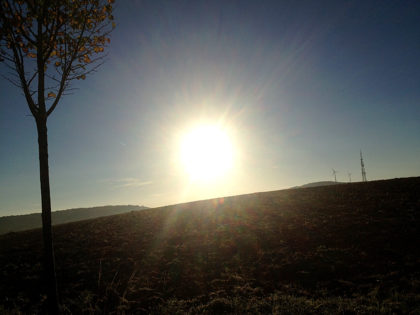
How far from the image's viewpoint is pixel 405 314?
20.1ft

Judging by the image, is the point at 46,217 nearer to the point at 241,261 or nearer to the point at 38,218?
the point at 241,261

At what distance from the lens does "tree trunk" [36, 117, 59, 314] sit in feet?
18.7

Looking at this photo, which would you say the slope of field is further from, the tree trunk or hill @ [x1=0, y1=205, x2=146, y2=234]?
hill @ [x1=0, y1=205, x2=146, y2=234]

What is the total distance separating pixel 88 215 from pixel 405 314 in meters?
142

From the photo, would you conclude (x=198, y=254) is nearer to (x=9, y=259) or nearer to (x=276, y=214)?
(x=276, y=214)

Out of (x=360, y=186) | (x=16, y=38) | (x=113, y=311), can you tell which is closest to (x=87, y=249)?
(x=113, y=311)

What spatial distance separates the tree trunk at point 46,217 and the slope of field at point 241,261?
1333 mm

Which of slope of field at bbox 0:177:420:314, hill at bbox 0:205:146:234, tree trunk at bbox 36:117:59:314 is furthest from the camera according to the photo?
hill at bbox 0:205:146:234

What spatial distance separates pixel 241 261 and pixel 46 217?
35.5 feet

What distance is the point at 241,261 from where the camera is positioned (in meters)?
13.4

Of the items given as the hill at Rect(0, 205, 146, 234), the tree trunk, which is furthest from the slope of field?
the hill at Rect(0, 205, 146, 234)

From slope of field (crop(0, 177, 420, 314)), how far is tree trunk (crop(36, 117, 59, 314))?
133 centimetres

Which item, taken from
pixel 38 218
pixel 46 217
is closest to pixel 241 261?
pixel 46 217

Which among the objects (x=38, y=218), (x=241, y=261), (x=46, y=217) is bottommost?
(x=38, y=218)
